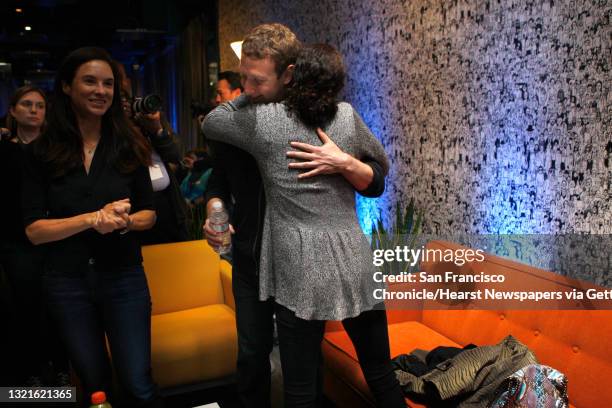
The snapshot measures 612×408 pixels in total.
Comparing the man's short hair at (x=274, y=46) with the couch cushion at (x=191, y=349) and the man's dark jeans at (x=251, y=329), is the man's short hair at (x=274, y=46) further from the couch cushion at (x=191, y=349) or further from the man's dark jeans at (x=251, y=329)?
the couch cushion at (x=191, y=349)

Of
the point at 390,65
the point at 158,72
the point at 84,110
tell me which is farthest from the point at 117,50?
the point at 84,110

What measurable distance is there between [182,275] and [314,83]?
187cm

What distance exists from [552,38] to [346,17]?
6.65 feet

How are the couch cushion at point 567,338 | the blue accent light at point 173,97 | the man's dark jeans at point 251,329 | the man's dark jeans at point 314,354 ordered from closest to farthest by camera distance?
1. the man's dark jeans at point 314,354
2. the man's dark jeans at point 251,329
3. the couch cushion at point 567,338
4. the blue accent light at point 173,97

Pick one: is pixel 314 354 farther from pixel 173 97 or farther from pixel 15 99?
pixel 173 97

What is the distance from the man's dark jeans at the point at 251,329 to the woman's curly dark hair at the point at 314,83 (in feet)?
1.73

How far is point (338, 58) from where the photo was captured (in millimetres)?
1458

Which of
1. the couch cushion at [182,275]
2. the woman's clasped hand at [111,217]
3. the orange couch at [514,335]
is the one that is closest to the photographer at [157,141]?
the woman's clasped hand at [111,217]

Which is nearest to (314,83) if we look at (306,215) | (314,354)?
(306,215)

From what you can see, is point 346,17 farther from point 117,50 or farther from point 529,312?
point 117,50

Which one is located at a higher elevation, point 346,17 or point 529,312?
point 346,17

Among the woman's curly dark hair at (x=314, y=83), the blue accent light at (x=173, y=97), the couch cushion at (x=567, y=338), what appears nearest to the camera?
the woman's curly dark hair at (x=314, y=83)

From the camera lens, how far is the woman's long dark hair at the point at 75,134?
1.78 meters

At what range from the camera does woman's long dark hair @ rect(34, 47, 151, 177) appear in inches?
70.0
